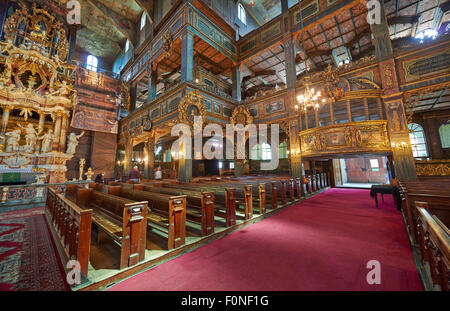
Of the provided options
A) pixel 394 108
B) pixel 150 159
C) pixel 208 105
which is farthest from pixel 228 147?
pixel 394 108

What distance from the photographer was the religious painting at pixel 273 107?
929cm

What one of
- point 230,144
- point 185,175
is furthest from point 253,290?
point 230,144

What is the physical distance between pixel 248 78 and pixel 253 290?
15040mm

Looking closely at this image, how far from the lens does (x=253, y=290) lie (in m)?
1.74

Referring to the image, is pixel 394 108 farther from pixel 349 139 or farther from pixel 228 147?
pixel 228 147

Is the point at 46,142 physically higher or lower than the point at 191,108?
lower

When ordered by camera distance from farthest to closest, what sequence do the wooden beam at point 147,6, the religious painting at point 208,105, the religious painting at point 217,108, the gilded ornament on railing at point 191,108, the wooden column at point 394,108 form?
the wooden beam at point 147,6 → the religious painting at point 217,108 → the religious painting at point 208,105 → the gilded ornament on railing at point 191,108 → the wooden column at point 394,108

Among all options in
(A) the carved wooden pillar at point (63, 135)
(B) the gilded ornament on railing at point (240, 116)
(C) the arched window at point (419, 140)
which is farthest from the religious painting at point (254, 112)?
(A) the carved wooden pillar at point (63, 135)

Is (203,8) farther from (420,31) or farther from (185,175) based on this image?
(420,31)

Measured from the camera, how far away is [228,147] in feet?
39.7

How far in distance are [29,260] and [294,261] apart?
364 cm

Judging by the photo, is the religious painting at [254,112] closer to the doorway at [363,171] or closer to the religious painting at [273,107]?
the religious painting at [273,107]

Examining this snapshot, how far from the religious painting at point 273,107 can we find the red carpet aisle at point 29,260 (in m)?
9.73

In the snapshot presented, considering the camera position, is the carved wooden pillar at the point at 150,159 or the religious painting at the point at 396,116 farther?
the carved wooden pillar at the point at 150,159
